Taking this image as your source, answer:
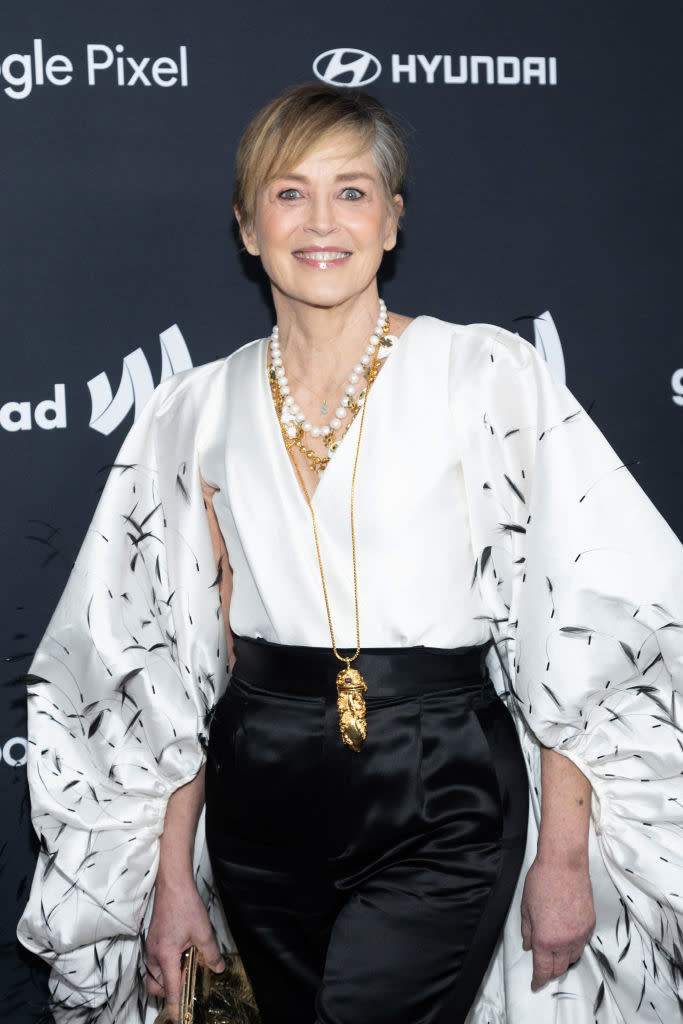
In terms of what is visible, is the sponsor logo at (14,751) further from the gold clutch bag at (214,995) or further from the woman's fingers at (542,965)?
the woman's fingers at (542,965)

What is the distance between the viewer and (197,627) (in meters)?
2.00

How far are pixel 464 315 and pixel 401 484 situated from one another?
68 cm

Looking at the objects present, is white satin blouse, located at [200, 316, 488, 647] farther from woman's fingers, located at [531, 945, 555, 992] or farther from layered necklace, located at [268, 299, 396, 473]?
woman's fingers, located at [531, 945, 555, 992]

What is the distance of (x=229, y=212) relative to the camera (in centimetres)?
230

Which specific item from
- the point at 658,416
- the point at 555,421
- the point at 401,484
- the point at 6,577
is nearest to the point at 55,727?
the point at 6,577

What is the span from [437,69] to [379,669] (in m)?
1.22

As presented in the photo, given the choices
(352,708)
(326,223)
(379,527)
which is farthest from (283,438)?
(352,708)

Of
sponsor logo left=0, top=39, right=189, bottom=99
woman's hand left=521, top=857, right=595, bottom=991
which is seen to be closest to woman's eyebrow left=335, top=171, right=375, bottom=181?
sponsor logo left=0, top=39, right=189, bottom=99

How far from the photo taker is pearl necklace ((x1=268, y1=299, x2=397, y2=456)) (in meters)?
1.89

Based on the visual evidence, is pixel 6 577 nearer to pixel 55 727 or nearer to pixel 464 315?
pixel 55 727

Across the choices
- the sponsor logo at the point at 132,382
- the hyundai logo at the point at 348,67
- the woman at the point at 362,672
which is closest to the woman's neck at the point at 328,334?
the woman at the point at 362,672

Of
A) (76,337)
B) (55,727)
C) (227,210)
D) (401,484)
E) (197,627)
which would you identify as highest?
(227,210)

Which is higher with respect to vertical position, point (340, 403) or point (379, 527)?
point (340, 403)

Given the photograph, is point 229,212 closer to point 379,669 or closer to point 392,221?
point 392,221
